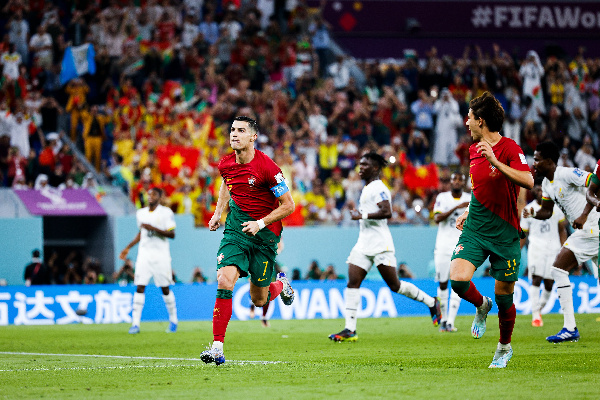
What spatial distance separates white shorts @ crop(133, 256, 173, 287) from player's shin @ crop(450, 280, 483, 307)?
8257 millimetres

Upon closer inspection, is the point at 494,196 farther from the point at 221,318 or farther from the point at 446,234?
the point at 446,234

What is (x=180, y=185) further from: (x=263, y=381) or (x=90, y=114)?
(x=263, y=381)

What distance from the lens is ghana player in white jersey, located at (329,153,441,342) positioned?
529 inches

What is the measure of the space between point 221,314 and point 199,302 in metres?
11.9

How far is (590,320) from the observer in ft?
55.7

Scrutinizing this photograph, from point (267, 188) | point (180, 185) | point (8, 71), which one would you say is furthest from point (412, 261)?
point (267, 188)

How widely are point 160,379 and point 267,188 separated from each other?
254 cm

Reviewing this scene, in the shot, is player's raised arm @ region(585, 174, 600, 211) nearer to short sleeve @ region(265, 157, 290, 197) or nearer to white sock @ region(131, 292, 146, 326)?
short sleeve @ region(265, 157, 290, 197)

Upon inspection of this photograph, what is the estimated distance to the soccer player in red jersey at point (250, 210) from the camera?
9258 mm

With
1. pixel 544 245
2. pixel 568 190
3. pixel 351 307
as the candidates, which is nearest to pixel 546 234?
pixel 544 245

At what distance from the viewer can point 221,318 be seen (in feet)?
29.4

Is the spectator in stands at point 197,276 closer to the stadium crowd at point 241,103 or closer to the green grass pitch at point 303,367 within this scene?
the stadium crowd at point 241,103

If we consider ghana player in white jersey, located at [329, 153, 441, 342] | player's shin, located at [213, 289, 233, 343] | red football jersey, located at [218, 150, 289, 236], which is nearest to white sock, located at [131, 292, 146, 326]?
ghana player in white jersey, located at [329, 153, 441, 342]

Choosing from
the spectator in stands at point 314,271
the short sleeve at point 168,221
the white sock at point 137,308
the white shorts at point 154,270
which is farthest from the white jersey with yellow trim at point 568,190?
the spectator in stands at point 314,271
